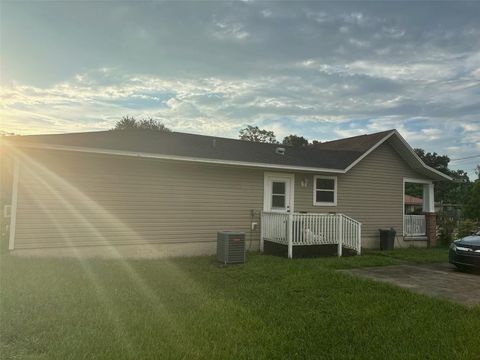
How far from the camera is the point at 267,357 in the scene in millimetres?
4039

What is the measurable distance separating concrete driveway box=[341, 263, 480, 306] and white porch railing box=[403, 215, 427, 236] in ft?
15.8

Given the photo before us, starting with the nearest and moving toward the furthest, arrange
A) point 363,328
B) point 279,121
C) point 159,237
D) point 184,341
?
point 184,341
point 363,328
point 159,237
point 279,121

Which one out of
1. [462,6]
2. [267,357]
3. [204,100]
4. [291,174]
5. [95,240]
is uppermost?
[462,6]

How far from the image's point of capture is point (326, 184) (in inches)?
532

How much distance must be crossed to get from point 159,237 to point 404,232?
33.8ft

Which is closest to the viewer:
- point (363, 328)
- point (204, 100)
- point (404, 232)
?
point (363, 328)

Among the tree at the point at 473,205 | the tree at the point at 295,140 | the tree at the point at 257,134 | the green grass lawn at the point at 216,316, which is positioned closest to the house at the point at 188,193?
the green grass lawn at the point at 216,316

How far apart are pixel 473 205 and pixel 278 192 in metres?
20.0

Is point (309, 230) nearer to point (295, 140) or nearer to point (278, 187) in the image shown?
point (278, 187)

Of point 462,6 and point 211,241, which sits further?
point 211,241

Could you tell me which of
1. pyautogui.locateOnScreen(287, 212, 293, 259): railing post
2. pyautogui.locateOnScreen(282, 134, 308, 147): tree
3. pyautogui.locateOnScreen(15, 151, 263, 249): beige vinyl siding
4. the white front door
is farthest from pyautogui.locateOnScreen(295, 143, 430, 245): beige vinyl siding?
pyautogui.locateOnScreen(282, 134, 308, 147): tree

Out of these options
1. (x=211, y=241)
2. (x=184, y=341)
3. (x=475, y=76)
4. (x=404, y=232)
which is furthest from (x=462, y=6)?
(x=184, y=341)

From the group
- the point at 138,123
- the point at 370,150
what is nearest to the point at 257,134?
the point at 138,123

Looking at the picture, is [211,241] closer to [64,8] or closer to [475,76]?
[64,8]
